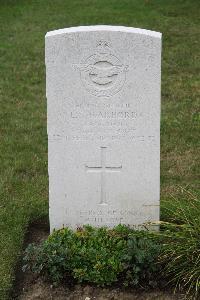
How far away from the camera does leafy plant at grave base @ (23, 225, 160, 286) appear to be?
16.1 ft

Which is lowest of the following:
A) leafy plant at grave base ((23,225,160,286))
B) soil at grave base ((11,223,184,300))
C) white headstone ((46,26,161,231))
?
soil at grave base ((11,223,184,300))

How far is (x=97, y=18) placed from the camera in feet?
46.0

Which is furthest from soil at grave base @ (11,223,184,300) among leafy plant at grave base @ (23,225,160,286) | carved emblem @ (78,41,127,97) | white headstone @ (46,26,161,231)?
carved emblem @ (78,41,127,97)

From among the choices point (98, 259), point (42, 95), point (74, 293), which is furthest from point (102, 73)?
point (42, 95)

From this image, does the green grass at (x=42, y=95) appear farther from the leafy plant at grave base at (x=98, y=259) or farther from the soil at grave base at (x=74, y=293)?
the leafy plant at grave base at (x=98, y=259)

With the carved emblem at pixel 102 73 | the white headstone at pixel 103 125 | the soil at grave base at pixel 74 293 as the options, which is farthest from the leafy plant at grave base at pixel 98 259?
the carved emblem at pixel 102 73

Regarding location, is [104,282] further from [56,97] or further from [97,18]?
[97,18]

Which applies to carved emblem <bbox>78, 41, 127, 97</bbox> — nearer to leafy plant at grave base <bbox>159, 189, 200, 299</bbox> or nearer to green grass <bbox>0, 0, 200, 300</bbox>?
leafy plant at grave base <bbox>159, 189, 200, 299</bbox>

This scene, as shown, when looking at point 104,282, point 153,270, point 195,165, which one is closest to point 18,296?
point 104,282

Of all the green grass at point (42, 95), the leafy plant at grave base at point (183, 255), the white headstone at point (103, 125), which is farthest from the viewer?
the green grass at point (42, 95)

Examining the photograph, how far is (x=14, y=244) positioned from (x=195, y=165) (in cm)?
243

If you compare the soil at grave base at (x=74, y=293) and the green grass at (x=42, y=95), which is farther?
the green grass at (x=42, y=95)

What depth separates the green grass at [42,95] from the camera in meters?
6.29

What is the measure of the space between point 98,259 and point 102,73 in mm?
1404
